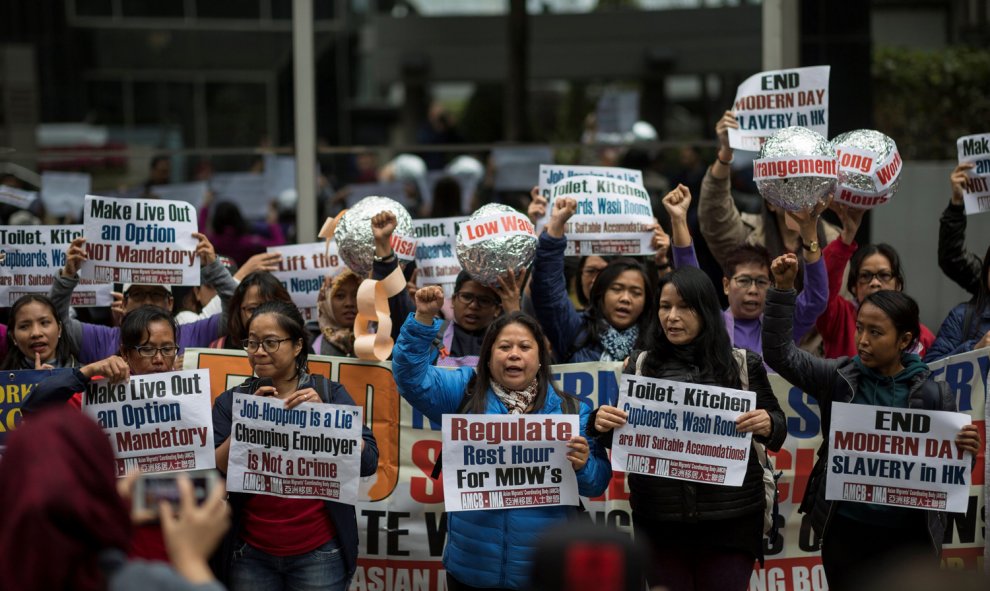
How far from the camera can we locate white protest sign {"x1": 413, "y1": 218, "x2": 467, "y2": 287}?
725 centimetres

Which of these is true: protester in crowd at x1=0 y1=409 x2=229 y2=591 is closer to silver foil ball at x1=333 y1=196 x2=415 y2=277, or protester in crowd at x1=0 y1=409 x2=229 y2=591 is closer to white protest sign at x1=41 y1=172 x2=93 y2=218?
silver foil ball at x1=333 y1=196 x2=415 y2=277

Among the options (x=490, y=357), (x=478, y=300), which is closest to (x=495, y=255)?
(x=478, y=300)

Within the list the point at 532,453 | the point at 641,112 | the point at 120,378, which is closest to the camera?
the point at 532,453

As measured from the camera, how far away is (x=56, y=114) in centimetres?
2014

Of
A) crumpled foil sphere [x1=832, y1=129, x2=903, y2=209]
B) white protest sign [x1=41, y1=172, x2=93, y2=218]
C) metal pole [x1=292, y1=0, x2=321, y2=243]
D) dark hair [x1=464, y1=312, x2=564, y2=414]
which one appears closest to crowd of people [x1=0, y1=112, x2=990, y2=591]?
dark hair [x1=464, y1=312, x2=564, y2=414]

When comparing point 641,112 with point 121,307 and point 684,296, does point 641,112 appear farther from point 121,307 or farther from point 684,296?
point 684,296

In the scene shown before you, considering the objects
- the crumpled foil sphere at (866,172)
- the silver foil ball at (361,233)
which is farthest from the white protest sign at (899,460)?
the silver foil ball at (361,233)

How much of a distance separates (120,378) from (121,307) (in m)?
1.86

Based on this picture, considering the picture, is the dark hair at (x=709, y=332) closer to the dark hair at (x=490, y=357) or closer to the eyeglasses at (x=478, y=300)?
the dark hair at (x=490, y=357)

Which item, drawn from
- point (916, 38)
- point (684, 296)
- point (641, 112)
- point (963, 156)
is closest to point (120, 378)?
point (684, 296)

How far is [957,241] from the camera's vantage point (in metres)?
6.57

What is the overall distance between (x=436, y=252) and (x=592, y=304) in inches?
55.8

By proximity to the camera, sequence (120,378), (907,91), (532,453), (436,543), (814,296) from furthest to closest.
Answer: (907,91), (436,543), (814,296), (120,378), (532,453)

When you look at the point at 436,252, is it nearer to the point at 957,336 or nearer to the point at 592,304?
the point at 592,304
